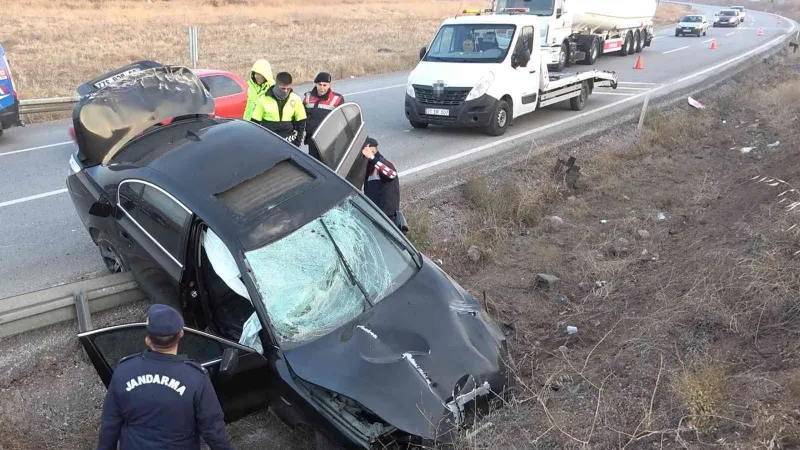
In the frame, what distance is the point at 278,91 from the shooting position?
670 centimetres

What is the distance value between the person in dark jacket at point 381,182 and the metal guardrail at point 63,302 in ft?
7.20

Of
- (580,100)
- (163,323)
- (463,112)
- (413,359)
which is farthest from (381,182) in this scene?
(580,100)

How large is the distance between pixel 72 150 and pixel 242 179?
290 inches

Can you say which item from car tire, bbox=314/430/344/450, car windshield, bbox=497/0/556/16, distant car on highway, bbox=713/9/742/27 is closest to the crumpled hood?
car windshield, bbox=497/0/556/16

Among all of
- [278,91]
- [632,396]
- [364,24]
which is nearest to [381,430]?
[632,396]

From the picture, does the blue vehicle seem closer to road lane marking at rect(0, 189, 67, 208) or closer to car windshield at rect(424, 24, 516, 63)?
road lane marking at rect(0, 189, 67, 208)

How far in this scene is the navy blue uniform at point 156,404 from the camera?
9.54 feet

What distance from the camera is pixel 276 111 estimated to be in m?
6.73

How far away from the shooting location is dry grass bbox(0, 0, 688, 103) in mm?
20562

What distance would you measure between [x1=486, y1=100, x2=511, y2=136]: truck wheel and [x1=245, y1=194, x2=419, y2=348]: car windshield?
7.33 m

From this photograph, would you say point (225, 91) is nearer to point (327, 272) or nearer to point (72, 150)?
Result: point (72, 150)

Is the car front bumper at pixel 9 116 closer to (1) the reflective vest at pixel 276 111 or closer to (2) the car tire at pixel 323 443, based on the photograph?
(1) the reflective vest at pixel 276 111

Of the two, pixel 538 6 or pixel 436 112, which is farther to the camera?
pixel 538 6

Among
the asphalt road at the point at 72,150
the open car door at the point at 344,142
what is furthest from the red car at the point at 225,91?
the open car door at the point at 344,142
